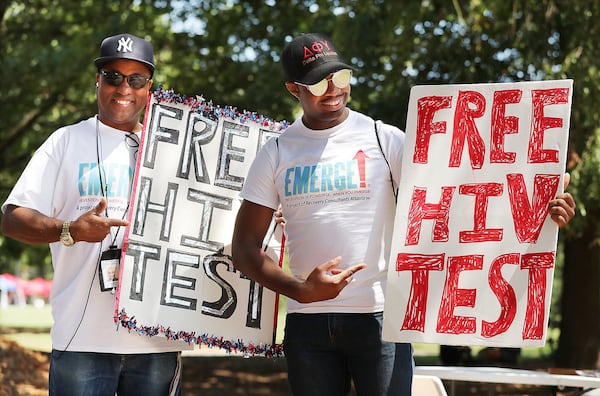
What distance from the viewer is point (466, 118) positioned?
3.63 meters

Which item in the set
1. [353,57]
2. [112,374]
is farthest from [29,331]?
[112,374]

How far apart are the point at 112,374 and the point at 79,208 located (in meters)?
0.61

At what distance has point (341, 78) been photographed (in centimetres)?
339

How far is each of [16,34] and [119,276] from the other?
35.3ft

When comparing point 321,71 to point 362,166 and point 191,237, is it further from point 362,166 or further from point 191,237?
point 191,237

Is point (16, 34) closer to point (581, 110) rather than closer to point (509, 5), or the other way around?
point (509, 5)

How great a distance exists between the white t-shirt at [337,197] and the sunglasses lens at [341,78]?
13cm

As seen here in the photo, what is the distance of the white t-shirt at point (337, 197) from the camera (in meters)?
3.31

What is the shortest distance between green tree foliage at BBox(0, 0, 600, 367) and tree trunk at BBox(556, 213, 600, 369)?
16 millimetres

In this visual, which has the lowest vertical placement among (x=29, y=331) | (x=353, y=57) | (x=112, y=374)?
(x=29, y=331)

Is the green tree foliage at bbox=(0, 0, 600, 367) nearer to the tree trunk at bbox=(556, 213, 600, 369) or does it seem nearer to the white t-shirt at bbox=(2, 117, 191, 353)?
the tree trunk at bbox=(556, 213, 600, 369)

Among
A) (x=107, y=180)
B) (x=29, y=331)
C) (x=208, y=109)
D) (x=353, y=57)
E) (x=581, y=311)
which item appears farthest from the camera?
(x=29, y=331)

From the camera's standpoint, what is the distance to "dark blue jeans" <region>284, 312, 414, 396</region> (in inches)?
130

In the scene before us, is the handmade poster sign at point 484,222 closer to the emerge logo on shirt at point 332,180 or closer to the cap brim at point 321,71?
the emerge logo on shirt at point 332,180
